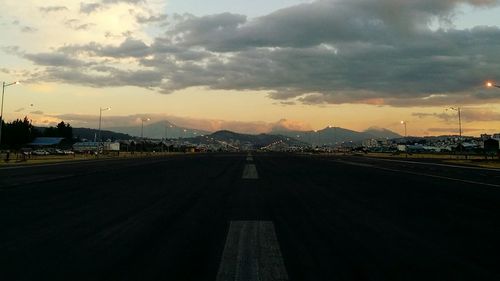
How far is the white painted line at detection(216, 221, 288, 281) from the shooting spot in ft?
23.3

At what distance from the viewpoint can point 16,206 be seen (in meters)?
Result: 15.9

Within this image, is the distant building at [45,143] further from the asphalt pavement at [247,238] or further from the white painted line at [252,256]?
the white painted line at [252,256]

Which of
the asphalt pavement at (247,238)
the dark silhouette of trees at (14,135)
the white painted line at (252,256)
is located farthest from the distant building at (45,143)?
the white painted line at (252,256)

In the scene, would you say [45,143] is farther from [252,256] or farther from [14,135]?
[252,256]

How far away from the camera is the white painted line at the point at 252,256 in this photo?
279 inches

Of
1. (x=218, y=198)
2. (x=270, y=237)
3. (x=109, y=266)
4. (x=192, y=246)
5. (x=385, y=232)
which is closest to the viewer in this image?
(x=109, y=266)

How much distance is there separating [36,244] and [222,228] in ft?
13.3

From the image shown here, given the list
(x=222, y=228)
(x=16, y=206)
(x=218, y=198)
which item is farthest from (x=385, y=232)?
(x=16, y=206)

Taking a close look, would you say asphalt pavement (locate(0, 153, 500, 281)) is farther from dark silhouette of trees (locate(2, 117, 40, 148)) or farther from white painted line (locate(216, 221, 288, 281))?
dark silhouette of trees (locate(2, 117, 40, 148))

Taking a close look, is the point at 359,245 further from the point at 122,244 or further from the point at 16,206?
the point at 16,206

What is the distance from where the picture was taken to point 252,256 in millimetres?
8398

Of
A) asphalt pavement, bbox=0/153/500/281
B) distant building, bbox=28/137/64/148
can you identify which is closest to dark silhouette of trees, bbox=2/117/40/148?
distant building, bbox=28/137/64/148

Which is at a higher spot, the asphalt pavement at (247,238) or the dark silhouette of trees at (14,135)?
the dark silhouette of trees at (14,135)

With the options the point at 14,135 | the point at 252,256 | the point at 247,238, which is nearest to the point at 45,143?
the point at 14,135
